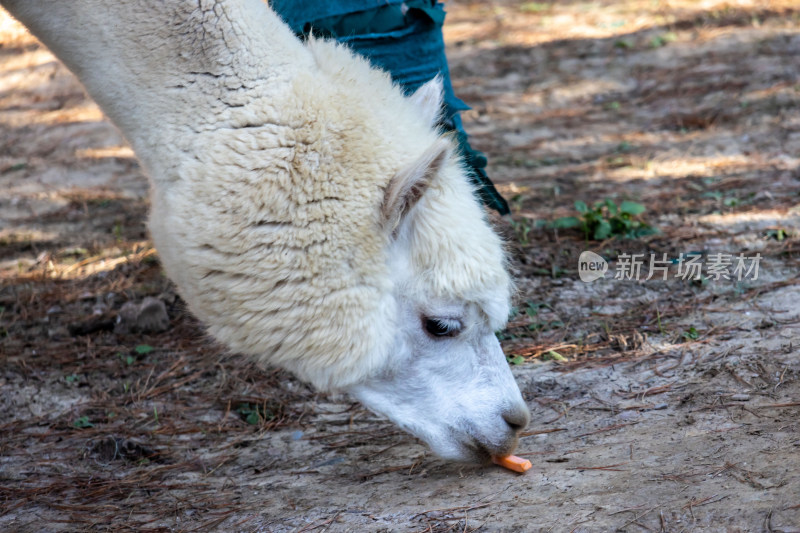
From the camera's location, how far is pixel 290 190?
2.44m

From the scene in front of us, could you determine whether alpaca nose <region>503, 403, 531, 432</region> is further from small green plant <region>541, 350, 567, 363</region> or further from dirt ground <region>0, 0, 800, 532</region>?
small green plant <region>541, 350, 567, 363</region>

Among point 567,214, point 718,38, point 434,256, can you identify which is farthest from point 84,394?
point 718,38

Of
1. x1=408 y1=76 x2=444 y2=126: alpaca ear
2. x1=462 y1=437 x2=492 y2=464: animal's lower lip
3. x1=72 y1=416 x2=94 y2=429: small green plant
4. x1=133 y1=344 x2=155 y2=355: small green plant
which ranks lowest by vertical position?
x1=72 y1=416 x2=94 y2=429: small green plant

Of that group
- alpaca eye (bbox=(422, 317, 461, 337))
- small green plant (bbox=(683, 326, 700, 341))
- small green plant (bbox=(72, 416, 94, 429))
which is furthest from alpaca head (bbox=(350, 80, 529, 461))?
small green plant (bbox=(72, 416, 94, 429))

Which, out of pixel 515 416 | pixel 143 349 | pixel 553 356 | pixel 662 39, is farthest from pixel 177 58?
pixel 662 39

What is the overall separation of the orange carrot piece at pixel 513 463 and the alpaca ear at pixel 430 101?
1.21 meters

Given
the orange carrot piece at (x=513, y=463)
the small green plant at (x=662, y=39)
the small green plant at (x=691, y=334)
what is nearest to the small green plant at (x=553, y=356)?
the small green plant at (x=691, y=334)

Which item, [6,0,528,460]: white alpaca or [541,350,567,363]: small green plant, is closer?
[6,0,528,460]: white alpaca

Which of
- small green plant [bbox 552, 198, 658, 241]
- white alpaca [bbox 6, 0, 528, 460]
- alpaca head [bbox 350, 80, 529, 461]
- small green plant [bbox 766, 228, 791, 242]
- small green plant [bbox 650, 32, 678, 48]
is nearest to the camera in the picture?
white alpaca [bbox 6, 0, 528, 460]

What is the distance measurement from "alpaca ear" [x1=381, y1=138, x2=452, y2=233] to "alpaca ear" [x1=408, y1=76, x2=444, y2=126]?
0.41m

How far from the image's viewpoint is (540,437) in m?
3.09

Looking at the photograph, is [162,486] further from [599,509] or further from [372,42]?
[372,42]

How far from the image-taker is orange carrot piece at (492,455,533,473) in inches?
110

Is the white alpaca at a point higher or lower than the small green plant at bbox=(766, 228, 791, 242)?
higher
